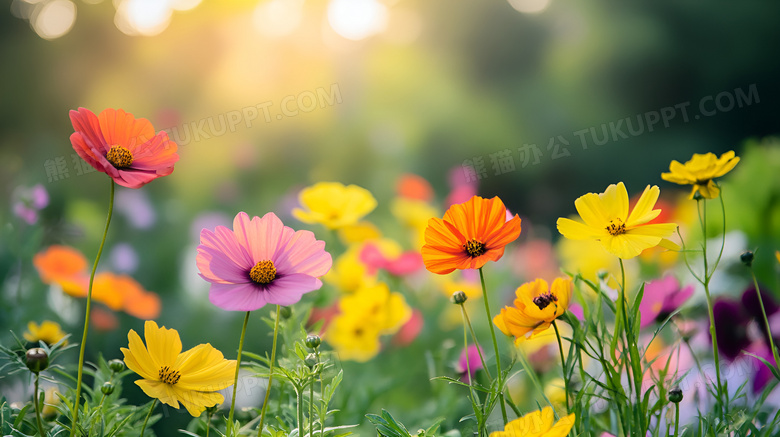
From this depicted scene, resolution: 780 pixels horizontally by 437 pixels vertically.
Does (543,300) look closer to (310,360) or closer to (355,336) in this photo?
(310,360)

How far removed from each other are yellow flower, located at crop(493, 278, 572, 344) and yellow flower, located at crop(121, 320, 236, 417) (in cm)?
20

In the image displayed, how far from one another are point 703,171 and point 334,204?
0.44 m

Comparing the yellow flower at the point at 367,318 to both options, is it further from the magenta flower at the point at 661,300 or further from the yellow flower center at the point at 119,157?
the yellow flower center at the point at 119,157

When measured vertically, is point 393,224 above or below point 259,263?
above

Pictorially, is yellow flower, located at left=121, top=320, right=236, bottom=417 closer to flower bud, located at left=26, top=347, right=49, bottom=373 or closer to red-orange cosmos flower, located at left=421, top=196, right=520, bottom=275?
flower bud, located at left=26, top=347, right=49, bottom=373

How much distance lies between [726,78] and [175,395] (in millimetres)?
3881

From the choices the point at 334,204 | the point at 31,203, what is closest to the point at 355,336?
the point at 334,204

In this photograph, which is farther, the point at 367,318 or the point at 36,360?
the point at 367,318

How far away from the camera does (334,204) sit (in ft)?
2.46

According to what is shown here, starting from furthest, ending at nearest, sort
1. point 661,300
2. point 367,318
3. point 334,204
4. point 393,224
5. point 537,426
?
point 393,224 → point 367,318 → point 334,204 → point 661,300 → point 537,426

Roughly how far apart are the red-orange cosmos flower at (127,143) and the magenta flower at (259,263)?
0.06 meters

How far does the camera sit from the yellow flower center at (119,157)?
1.27 feet

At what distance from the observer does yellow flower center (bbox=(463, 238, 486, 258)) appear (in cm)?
42

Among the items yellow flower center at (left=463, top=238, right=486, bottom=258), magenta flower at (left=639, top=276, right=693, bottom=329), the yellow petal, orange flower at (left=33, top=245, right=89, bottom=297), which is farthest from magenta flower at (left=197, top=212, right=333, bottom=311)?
orange flower at (left=33, top=245, right=89, bottom=297)
